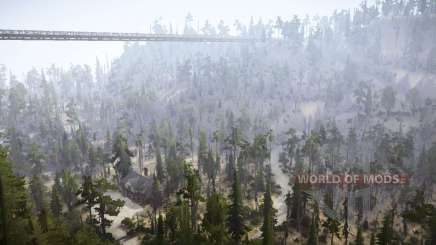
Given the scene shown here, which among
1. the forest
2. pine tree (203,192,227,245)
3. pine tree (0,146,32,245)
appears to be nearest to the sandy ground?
the forest

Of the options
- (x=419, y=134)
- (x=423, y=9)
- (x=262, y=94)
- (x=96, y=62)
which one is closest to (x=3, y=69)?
(x=96, y=62)

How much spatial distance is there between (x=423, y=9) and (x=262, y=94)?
3963 inches

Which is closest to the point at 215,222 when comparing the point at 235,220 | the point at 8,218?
the point at 235,220

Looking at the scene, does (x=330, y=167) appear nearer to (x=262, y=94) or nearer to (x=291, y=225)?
(x=291, y=225)

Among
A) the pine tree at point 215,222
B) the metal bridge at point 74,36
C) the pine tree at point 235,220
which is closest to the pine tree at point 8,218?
the pine tree at point 215,222

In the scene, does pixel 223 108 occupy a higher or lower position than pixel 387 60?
lower

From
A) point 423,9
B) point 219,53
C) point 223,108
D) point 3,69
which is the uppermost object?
point 423,9

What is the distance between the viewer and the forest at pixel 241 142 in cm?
4125

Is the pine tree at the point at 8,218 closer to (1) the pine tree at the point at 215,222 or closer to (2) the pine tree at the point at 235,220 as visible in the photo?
(1) the pine tree at the point at 215,222

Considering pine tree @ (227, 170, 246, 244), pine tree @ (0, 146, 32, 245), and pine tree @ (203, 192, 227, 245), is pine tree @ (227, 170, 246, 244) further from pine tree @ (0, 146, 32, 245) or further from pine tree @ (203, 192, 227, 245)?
pine tree @ (0, 146, 32, 245)

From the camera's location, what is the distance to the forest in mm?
41250

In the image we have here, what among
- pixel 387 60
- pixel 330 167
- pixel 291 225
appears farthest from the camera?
pixel 387 60

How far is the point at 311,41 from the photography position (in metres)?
160

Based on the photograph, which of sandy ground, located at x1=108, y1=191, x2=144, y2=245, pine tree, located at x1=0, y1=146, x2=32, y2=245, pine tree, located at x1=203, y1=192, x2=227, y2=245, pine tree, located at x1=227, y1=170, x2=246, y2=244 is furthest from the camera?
sandy ground, located at x1=108, y1=191, x2=144, y2=245
